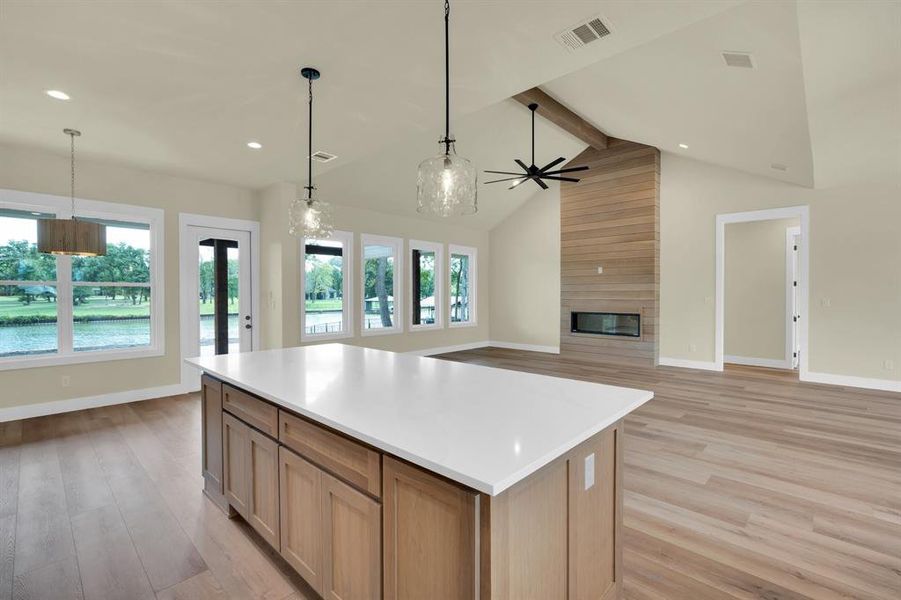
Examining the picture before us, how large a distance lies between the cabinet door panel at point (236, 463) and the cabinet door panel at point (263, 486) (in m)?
0.05

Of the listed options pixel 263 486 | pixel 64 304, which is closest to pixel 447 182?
pixel 263 486

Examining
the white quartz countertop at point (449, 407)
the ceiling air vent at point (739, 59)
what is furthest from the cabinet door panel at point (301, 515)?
the ceiling air vent at point (739, 59)

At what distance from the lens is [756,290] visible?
7273 millimetres

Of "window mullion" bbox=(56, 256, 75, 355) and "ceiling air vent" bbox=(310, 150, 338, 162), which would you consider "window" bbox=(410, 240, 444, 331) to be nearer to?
"ceiling air vent" bbox=(310, 150, 338, 162)

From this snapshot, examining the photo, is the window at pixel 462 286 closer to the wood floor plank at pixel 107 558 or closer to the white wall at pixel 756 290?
the white wall at pixel 756 290

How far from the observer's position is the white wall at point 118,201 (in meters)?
4.23

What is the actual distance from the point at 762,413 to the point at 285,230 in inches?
241

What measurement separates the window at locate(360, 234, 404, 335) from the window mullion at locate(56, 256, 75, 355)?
12.2ft

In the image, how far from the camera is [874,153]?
4.24m

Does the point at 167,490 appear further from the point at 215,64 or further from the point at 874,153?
the point at 874,153

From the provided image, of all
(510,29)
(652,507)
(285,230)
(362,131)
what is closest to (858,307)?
(652,507)

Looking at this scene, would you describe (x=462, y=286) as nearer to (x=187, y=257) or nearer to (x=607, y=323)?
(x=607, y=323)

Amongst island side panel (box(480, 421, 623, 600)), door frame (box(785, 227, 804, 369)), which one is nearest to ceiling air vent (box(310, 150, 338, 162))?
island side panel (box(480, 421, 623, 600))

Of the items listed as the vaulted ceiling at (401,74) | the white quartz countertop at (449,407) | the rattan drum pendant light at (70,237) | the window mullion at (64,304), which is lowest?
the white quartz countertop at (449,407)
